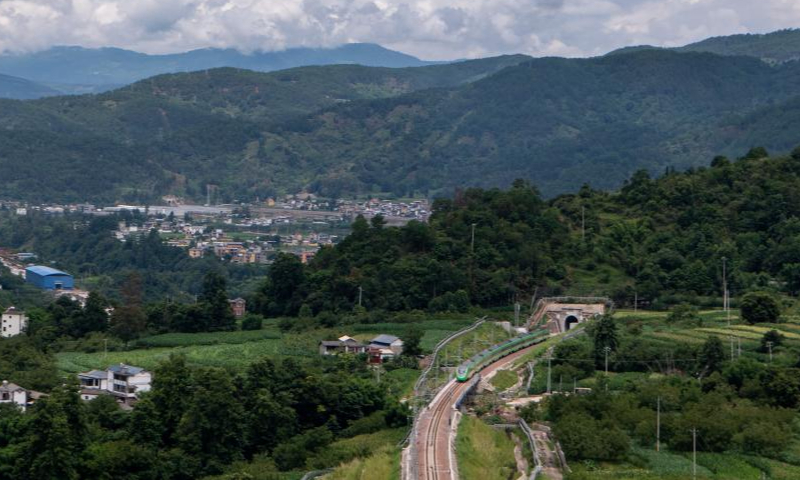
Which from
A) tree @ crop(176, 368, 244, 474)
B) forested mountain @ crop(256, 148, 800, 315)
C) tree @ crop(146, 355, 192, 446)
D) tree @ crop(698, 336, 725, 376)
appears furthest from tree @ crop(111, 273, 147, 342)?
tree @ crop(698, 336, 725, 376)

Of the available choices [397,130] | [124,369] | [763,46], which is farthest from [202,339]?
[763,46]

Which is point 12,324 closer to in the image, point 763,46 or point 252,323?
point 252,323

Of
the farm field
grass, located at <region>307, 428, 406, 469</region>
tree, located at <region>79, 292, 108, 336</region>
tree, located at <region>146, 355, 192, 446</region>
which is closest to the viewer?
grass, located at <region>307, 428, 406, 469</region>

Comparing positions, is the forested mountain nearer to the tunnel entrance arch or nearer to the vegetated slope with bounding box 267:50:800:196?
the tunnel entrance arch

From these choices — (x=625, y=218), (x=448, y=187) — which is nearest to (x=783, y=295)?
(x=625, y=218)

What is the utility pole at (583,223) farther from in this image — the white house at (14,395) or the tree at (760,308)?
the white house at (14,395)
